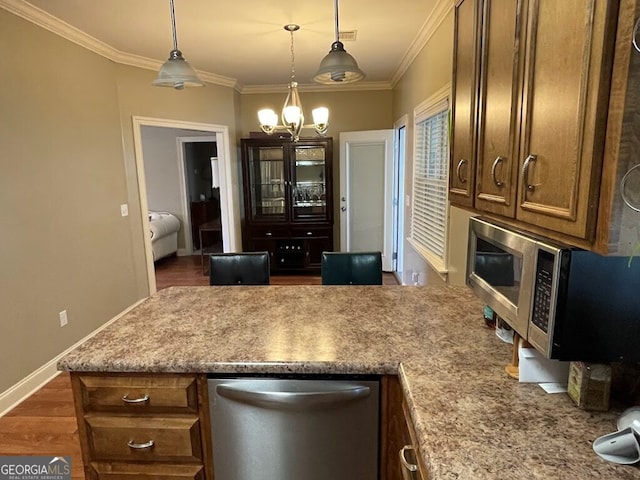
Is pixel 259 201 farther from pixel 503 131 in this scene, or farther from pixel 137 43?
pixel 503 131

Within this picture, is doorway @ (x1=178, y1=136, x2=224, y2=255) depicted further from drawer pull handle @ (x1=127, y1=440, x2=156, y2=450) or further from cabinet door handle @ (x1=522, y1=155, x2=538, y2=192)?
cabinet door handle @ (x1=522, y1=155, x2=538, y2=192)

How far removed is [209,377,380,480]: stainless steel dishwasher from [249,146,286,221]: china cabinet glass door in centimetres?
402

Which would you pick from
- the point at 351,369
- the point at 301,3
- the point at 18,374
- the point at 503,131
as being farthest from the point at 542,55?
the point at 18,374

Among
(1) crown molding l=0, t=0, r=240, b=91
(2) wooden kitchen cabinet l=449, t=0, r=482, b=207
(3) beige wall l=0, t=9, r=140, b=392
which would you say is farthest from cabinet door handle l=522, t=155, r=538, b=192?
(1) crown molding l=0, t=0, r=240, b=91

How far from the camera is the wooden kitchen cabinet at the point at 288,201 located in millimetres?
5055

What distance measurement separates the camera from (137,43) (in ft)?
11.1

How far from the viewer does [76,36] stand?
3.07 meters

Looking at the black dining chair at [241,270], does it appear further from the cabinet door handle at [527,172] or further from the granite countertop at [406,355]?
the cabinet door handle at [527,172]

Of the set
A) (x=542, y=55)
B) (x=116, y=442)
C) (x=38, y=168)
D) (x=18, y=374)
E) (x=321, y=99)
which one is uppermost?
(x=321, y=99)

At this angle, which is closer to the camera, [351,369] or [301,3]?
[351,369]

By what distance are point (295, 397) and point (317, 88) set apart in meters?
4.74

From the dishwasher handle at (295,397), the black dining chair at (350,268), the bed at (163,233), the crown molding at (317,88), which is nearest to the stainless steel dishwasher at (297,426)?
the dishwasher handle at (295,397)

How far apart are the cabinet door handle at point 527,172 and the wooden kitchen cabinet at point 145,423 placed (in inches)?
44.0

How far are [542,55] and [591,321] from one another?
2.00 feet
